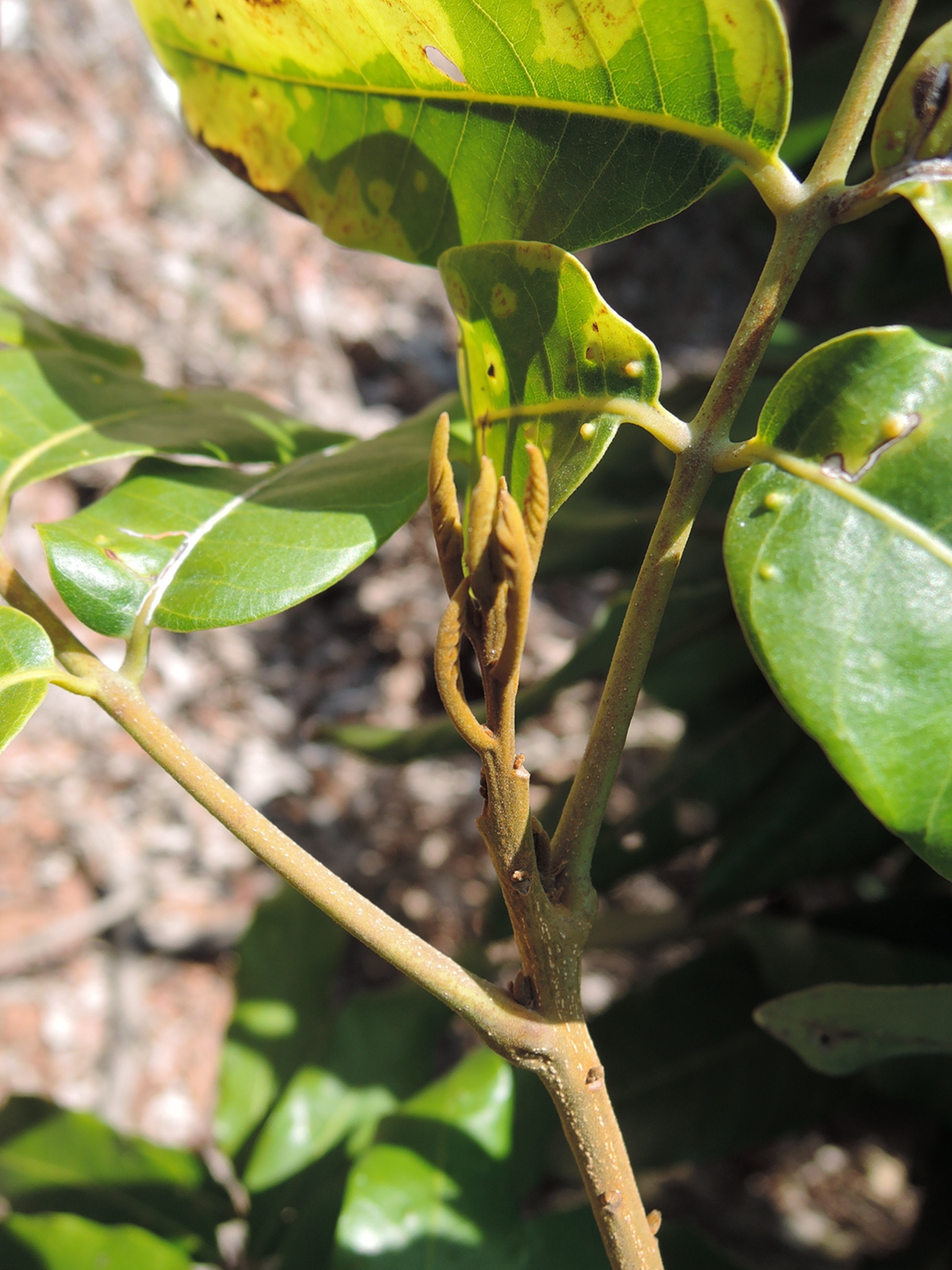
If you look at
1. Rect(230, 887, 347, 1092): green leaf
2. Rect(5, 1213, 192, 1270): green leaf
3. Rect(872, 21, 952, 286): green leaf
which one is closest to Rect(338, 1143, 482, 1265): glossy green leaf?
Rect(5, 1213, 192, 1270): green leaf

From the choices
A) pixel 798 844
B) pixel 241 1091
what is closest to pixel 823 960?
pixel 798 844

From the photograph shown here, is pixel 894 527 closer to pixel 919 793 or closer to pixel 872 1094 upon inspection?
pixel 919 793

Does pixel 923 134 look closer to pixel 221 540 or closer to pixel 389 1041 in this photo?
pixel 221 540

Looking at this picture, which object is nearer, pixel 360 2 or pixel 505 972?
pixel 360 2

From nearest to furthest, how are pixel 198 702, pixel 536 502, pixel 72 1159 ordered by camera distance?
pixel 536 502 → pixel 72 1159 → pixel 198 702

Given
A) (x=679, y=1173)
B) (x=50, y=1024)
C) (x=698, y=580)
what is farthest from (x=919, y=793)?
(x=50, y=1024)

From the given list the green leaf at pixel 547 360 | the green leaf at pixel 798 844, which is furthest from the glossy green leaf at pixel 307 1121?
the green leaf at pixel 547 360

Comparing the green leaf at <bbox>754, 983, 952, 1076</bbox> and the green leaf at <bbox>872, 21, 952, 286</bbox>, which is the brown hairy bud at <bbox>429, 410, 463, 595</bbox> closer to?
the green leaf at <bbox>872, 21, 952, 286</bbox>
